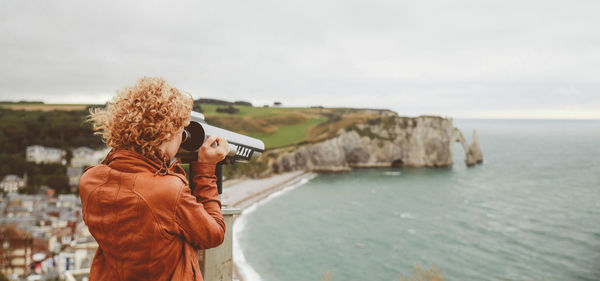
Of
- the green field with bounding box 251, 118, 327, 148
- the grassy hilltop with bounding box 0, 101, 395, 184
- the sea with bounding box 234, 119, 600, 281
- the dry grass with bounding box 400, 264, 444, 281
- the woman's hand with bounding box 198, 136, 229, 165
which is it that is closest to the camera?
the woman's hand with bounding box 198, 136, 229, 165

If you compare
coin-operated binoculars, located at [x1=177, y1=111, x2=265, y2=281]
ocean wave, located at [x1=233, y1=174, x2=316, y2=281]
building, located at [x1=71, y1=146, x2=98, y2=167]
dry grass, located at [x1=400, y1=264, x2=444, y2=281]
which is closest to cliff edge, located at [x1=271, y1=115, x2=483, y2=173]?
ocean wave, located at [x1=233, y1=174, x2=316, y2=281]

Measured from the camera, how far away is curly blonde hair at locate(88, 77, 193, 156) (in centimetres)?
122

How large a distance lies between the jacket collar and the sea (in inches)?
536

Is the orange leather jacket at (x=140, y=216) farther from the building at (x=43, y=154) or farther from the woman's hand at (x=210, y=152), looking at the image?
the building at (x=43, y=154)

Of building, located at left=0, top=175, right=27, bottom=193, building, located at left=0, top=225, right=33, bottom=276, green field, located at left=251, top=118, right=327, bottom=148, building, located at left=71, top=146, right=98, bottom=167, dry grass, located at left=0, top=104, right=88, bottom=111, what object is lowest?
building, located at left=0, top=225, right=33, bottom=276

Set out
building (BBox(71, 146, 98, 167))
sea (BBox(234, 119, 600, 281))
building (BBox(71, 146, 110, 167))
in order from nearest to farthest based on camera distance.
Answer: sea (BBox(234, 119, 600, 281))
building (BBox(71, 146, 110, 167))
building (BBox(71, 146, 98, 167))

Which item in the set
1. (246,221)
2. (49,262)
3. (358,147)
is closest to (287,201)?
(246,221)

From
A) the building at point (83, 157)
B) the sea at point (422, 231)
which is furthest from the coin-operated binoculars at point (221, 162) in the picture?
the building at point (83, 157)

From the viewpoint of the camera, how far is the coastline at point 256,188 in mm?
36969

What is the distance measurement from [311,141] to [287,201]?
24.3 meters

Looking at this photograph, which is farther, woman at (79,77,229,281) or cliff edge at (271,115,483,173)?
cliff edge at (271,115,483,173)

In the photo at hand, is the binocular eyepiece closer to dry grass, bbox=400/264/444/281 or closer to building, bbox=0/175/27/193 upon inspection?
dry grass, bbox=400/264/444/281

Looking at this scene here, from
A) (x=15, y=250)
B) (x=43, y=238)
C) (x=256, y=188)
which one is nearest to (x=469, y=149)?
(x=256, y=188)

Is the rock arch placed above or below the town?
above
